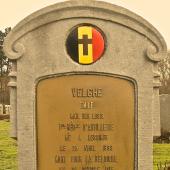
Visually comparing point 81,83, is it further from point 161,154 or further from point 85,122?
point 161,154

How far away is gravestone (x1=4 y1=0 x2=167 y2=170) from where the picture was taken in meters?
6.69

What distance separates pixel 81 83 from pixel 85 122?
0.48 metres

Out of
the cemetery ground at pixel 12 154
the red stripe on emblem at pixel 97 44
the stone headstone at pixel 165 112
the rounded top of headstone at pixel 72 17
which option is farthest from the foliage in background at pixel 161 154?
the rounded top of headstone at pixel 72 17

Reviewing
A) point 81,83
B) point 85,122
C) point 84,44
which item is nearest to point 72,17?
point 84,44

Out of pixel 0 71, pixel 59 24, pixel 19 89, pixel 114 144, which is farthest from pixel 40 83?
pixel 0 71

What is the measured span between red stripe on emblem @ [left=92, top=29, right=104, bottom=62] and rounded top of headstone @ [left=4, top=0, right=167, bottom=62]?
0.20 metres

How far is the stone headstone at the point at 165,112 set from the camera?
54.0ft

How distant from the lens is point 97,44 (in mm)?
6711

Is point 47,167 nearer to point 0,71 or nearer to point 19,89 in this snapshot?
point 19,89

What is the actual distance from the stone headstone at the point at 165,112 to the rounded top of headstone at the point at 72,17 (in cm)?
997

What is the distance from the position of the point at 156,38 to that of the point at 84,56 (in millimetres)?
912

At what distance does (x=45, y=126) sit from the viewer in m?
6.74

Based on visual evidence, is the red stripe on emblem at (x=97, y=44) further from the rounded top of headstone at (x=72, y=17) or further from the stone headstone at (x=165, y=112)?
the stone headstone at (x=165, y=112)

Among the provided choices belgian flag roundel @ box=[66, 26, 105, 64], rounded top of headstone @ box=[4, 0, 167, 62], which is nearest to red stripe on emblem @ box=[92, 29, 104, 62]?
belgian flag roundel @ box=[66, 26, 105, 64]
